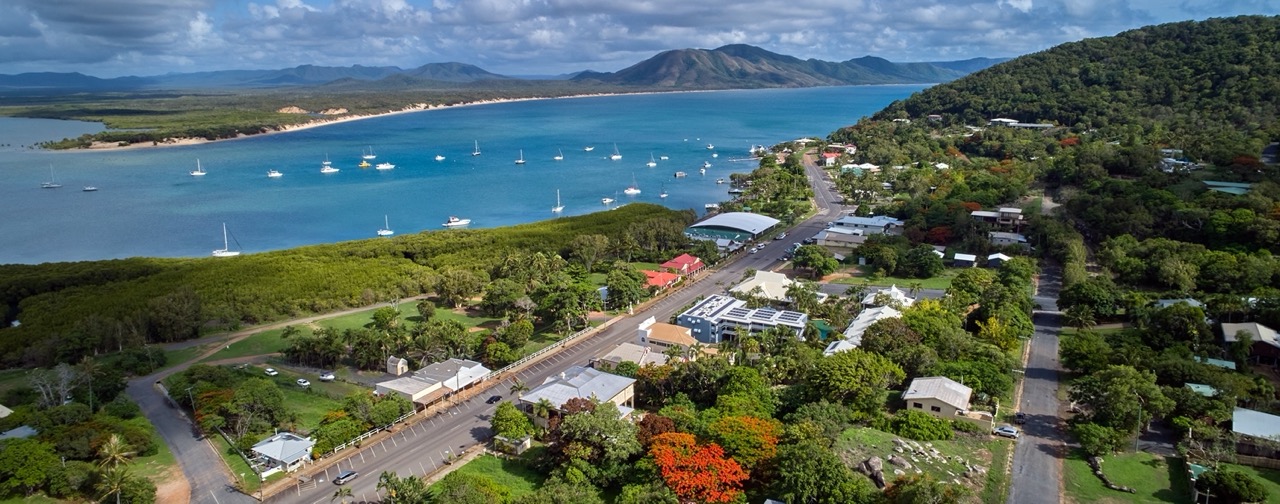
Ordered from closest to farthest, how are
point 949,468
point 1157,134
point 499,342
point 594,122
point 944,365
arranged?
point 949,468
point 944,365
point 499,342
point 1157,134
point 594,122

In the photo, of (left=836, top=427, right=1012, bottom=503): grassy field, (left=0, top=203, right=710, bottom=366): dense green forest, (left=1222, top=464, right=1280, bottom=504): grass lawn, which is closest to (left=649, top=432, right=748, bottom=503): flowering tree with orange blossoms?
(left=836, top=427, right=1012, bottom=503): grassy field

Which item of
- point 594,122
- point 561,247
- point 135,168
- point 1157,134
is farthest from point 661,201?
point 594,122

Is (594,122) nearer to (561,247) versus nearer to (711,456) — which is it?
(561,247)

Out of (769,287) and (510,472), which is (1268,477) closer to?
(769,287)

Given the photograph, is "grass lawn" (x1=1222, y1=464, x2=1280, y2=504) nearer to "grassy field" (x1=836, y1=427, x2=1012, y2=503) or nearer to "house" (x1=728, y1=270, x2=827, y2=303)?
"grassy field" (x1=836, y1=427, x2=1012, y2=503)

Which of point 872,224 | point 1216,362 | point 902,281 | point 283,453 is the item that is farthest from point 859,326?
point 872,224
